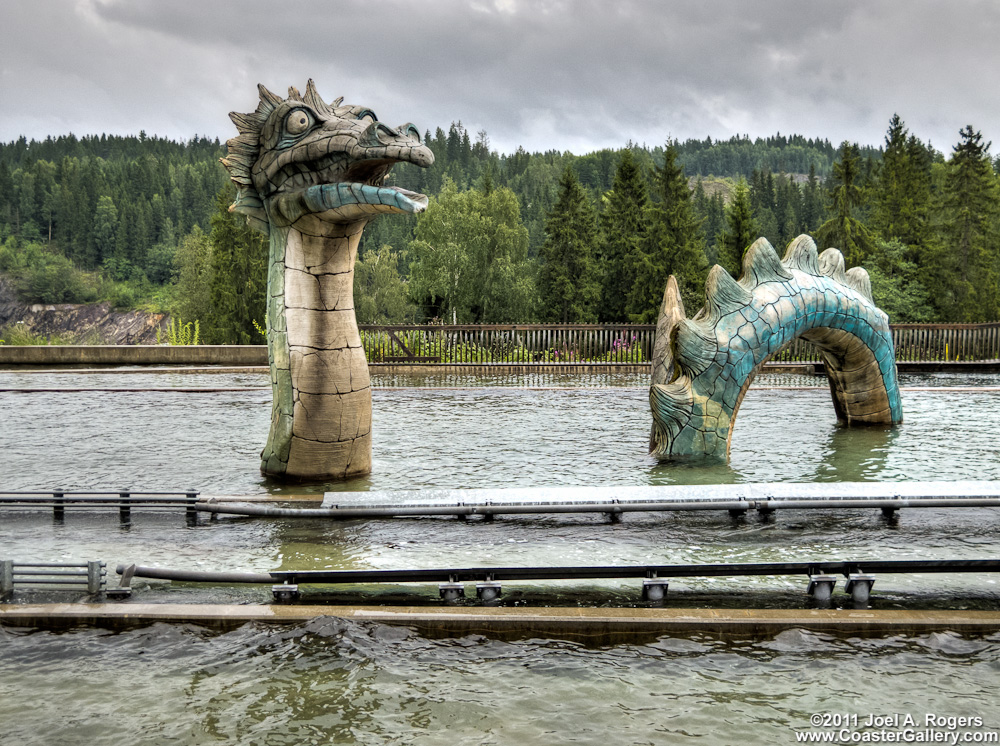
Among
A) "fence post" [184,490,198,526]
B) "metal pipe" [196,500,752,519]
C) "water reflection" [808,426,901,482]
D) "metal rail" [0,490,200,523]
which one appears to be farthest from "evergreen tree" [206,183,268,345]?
"metal pipe" [196,500,752,519]

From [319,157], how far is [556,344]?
52.4 ft

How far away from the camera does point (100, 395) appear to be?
16.4 meters

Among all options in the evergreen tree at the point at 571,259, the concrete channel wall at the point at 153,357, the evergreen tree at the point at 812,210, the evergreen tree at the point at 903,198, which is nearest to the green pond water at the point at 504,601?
the concrete channel wall at the point at 153,357

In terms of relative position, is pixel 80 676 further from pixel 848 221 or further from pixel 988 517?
pixel 848 221

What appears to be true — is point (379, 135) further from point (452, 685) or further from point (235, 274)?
point (235, 274)

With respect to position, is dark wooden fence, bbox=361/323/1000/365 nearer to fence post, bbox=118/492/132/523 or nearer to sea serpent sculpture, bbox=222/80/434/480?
sea serpent sculpture, bbox=222/80/434/480

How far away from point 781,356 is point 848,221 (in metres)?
25.9

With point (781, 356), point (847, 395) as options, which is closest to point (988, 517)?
point (847, 395)

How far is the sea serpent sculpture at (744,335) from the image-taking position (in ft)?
33.3

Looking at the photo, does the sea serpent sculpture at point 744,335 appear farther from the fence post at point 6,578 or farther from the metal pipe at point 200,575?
the fence post at point 6,578

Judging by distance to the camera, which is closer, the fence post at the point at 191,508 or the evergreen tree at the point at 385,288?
the fence post at the point at 191,508

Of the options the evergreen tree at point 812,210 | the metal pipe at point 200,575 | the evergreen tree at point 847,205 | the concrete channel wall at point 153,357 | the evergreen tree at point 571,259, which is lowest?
the metal pipe at point 200,575

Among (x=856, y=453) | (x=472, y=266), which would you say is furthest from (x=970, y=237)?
(x=856, y=453)

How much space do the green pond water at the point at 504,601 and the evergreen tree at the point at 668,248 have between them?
27.3 m
